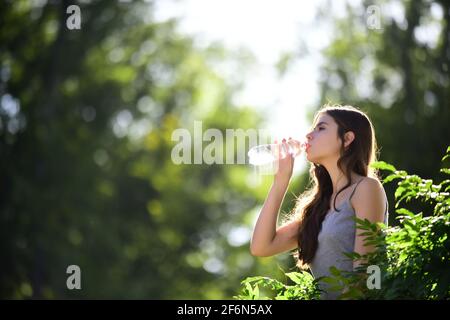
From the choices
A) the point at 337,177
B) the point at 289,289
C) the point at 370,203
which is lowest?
the point at 289,289

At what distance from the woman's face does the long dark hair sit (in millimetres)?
27

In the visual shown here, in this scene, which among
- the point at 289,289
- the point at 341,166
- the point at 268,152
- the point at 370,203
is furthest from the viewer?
the point at 268,152

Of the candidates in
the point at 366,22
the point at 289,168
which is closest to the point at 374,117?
the point at 366,22

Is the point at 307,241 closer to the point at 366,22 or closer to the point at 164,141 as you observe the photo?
the point at 366,22

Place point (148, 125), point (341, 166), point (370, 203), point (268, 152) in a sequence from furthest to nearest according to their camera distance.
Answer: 1. point (148, 125)
2. point (268, 152)
3. point (341, 166)
4. point (370, 203)

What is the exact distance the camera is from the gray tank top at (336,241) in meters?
4.50

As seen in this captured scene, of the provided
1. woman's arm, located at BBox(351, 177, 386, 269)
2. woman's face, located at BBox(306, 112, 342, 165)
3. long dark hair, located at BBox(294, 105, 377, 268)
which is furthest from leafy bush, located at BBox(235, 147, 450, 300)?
woman's face, located at BBox(306, 112, 342, 165)

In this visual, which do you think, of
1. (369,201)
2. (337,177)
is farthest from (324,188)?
(369,201)

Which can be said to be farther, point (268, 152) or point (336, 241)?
point (268, 152)

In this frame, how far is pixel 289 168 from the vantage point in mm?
4898

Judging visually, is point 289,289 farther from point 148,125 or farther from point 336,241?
point 148,125

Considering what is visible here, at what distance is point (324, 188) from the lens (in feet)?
16.8

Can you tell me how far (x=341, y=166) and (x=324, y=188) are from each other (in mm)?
297

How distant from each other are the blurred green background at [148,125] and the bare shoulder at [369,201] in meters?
13.2
